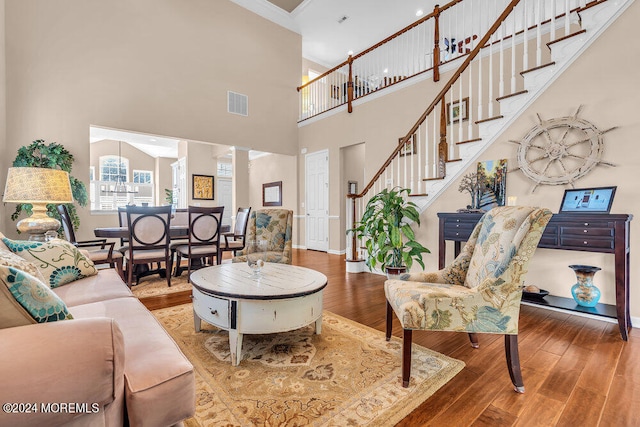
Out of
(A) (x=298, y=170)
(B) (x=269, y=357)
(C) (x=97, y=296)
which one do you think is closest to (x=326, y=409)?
(B) (x=269, y=357)

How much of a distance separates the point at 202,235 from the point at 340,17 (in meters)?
5.92

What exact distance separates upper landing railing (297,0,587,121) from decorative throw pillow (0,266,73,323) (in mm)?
5151

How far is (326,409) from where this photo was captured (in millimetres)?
1435

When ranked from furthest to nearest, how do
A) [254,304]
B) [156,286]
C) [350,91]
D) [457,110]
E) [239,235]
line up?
[350,91] → [239,235] → [457,110] → [156,286] → [254,304]

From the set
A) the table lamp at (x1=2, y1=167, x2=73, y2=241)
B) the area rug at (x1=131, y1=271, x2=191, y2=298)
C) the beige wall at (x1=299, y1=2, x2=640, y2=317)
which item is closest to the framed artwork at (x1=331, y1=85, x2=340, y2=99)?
the beige wall at (x1=299, y1=2, x2=640, y2=317)

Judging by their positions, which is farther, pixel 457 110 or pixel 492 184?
pixel 457 110

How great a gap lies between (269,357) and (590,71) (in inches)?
145

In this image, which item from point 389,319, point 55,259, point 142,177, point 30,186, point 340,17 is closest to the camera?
point 55,259

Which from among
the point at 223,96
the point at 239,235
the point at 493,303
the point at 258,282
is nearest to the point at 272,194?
the point at 223,96

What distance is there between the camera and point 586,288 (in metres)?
2.56

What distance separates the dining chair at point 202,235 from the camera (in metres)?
3.83

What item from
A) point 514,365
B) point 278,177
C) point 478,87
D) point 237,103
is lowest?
point 514,365

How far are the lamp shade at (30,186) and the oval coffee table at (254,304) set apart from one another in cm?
200

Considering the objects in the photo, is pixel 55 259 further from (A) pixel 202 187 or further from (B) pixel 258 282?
(A) pixel 202 187
